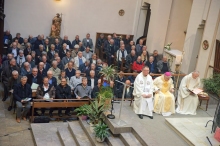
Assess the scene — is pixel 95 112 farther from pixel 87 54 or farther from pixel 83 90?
pixel 87 54

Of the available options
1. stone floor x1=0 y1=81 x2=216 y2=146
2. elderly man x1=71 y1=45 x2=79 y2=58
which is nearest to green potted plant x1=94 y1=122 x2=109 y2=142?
stone floor x1=0 y1=81 x2=216 y2=146

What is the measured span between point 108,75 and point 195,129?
8.38ft

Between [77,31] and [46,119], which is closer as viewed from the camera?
[46,119]

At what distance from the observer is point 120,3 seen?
653 inches

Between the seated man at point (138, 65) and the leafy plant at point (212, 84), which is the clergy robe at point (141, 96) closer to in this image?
the leafy plant at point (212, 84)

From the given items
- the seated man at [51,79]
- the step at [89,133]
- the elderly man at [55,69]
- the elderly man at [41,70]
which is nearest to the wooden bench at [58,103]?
the step at [89,133]

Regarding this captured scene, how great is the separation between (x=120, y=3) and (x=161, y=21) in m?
2.47

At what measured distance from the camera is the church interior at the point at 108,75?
28.1 feet

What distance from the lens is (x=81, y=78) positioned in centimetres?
1092

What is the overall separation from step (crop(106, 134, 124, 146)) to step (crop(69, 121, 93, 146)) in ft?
1.60

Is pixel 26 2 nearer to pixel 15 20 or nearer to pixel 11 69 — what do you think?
pixel 15 20

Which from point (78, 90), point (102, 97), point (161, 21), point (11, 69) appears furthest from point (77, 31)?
point (102, 97)

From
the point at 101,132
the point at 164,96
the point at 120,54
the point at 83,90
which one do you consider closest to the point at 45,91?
the point at 83,90

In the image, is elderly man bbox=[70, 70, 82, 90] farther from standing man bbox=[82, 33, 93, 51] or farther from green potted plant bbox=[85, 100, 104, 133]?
standing man bbox=[82, 33, 93, 51]
